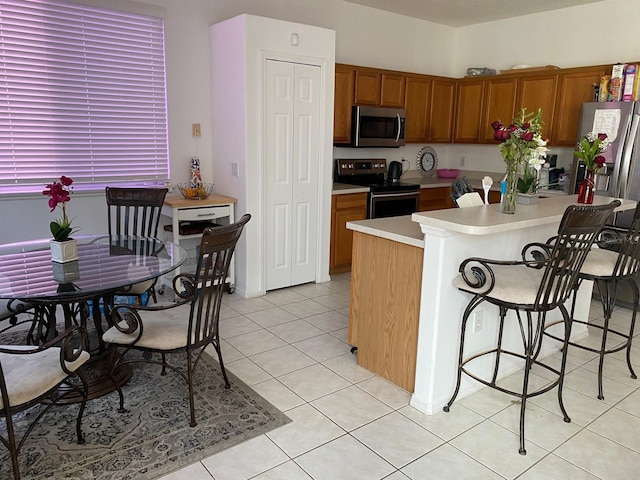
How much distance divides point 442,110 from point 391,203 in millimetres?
1610

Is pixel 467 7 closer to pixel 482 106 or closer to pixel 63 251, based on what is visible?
pixel 482 106

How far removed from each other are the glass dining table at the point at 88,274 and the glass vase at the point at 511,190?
177cm

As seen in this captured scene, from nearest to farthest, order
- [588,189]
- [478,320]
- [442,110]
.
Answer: [478,320] < [588,189] < [442,110]

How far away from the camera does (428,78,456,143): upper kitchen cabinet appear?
583 centimetres

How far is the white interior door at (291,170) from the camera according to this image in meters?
4.14

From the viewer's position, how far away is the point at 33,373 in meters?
1.88

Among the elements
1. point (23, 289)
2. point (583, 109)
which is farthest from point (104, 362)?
point (583, 109)

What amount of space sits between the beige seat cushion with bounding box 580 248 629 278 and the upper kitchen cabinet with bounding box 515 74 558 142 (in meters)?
2.44

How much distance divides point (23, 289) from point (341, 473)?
1.58 m

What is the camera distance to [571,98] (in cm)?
485

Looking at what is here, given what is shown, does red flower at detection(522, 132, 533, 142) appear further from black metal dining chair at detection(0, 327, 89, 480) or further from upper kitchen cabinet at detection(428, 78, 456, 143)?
upper kitchen cabinet at detection(428, 78, 456, 143)

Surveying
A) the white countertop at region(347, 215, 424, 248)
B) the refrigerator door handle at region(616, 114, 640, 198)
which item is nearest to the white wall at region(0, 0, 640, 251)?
the refrigerator door handle at region(616, 114, 640, 198)

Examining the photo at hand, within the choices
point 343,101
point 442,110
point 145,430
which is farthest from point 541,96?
point 145,430

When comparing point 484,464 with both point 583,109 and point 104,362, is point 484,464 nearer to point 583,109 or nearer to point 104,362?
point 104,362
